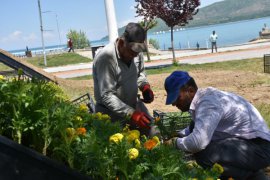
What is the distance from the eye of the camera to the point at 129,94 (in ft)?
13.1

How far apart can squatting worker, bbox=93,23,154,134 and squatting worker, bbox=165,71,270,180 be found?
41 centimetres

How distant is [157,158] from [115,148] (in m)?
0.23

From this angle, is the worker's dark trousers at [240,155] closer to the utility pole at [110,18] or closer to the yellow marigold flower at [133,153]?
the yellow marigold flower at [133,153]

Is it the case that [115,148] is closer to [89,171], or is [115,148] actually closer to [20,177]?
[89,171]

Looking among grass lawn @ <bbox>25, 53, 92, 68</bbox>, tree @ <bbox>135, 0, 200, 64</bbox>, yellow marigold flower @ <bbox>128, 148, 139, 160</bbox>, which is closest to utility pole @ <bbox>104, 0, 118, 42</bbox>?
yellow marigold flower @ <bbox>128, 148, 139, 160</bbox>

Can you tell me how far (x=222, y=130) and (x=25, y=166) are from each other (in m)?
1.97

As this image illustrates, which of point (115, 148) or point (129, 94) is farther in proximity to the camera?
point (129, 94)

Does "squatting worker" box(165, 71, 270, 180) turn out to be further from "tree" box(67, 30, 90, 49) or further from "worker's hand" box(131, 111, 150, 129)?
"tree" box(67, 30, 90, 49)

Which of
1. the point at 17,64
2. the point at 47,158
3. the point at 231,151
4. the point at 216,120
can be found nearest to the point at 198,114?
the point at 216,120

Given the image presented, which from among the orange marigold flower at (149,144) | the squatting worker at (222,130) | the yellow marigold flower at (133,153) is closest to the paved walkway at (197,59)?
the squatting worker at (222,130)

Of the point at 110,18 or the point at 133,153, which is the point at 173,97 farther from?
the point at 110,18

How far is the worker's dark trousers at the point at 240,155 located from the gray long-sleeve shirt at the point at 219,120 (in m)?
0.07

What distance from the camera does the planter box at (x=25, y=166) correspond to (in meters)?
1.83

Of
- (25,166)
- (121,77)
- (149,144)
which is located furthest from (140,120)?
(25,166)
